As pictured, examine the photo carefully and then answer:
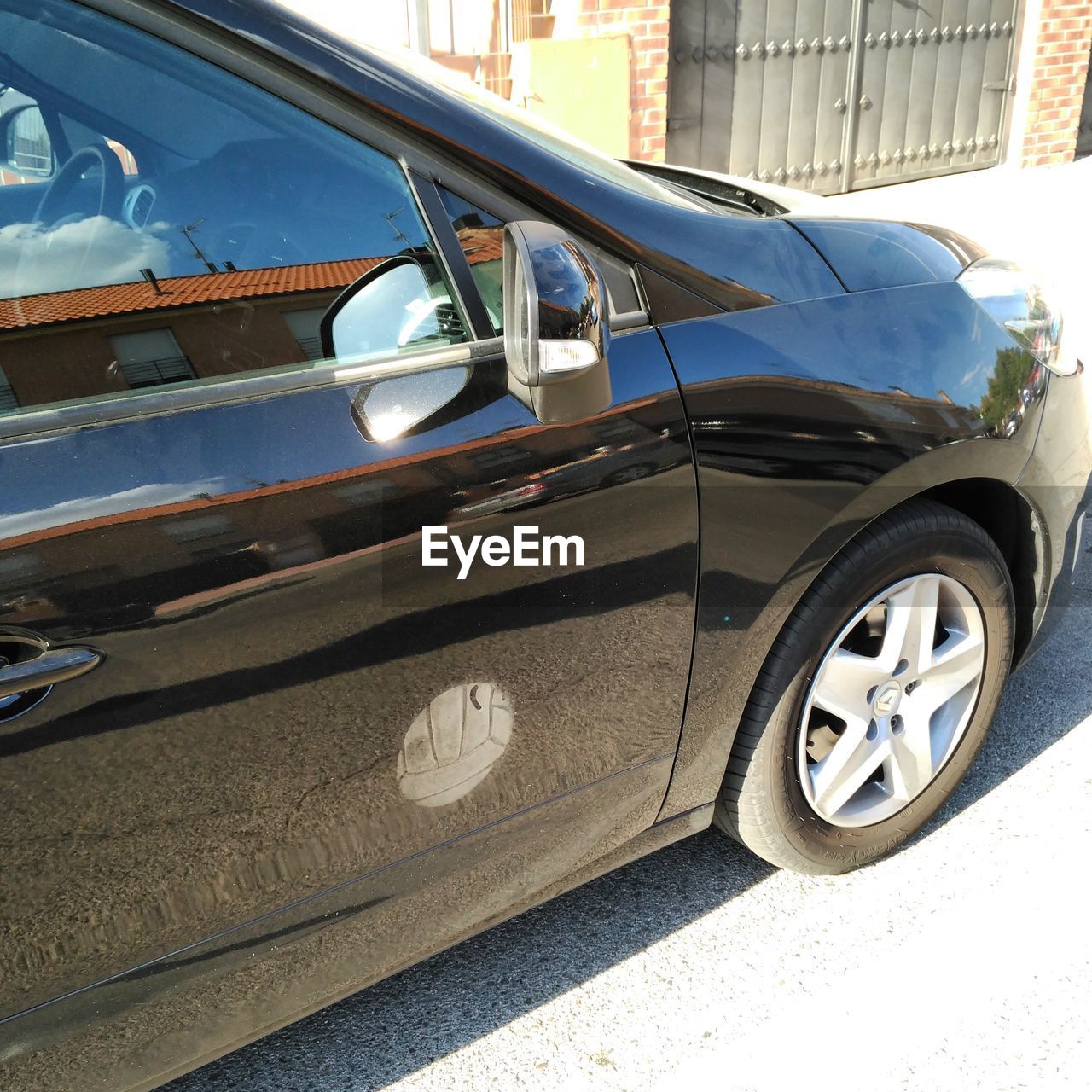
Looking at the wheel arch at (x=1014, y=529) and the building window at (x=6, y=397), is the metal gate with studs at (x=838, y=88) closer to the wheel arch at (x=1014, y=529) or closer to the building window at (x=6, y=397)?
the wheel arch at (x=1014, y=529)

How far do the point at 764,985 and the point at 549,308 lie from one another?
1.40 meters

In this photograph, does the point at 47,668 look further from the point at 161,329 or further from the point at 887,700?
the point at 887,700

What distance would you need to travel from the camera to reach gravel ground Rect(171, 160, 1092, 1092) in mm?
1988

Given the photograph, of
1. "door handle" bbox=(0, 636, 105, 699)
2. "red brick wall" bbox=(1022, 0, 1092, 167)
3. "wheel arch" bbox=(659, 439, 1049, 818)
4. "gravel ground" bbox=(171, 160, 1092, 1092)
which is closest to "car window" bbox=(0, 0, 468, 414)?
"door handle" bbox=(0, 636, 105, 699)

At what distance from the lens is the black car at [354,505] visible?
4.65ft

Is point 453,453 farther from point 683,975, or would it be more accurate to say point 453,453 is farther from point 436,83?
point 683,975

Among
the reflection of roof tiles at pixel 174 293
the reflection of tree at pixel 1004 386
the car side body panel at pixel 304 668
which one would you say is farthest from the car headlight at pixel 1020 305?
the reflection of roof tiles at pixel 174 293

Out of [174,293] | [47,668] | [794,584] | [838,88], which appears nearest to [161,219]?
[174,293]

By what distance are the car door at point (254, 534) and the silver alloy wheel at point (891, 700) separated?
0.57 metres

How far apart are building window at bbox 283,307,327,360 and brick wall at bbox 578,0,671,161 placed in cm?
589

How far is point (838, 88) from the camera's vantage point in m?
8.26

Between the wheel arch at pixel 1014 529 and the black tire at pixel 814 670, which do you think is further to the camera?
the wheel arch at pixel 1014 529

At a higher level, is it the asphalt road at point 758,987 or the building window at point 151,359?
the building window at point 151,359

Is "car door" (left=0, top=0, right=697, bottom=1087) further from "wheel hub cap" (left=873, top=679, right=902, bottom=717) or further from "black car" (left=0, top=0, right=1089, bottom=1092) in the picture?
"wheel hub cap" (left=873, top=679, right=902, bottom=717)
